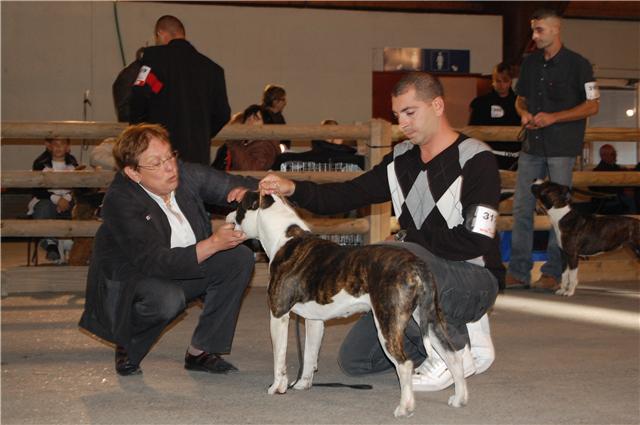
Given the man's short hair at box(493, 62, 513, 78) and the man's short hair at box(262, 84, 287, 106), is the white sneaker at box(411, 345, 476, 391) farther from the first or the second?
the man's short hair at box(493, 62, 513, 78)

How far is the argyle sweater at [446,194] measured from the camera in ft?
12.5

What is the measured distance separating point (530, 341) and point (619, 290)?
110 inches

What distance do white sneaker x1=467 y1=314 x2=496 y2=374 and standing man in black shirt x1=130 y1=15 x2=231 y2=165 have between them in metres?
2.93

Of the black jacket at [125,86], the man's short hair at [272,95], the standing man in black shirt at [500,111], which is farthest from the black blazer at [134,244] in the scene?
the standing man in black shirt at [500,111]

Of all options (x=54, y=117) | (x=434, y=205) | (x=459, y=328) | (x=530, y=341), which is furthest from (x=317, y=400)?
(x=54, y=117)

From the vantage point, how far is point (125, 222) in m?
4.24

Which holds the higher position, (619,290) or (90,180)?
(90,180)

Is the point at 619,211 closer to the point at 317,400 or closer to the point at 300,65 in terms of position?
the point at 300,65

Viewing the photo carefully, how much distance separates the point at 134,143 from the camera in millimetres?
4234

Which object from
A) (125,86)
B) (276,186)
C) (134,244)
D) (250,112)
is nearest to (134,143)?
(134,244)

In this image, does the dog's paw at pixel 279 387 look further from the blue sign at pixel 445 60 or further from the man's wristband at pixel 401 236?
the blue sign at pixel 445 60

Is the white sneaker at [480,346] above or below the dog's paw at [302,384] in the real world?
above

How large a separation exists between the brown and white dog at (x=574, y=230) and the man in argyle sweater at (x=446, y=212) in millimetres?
3469

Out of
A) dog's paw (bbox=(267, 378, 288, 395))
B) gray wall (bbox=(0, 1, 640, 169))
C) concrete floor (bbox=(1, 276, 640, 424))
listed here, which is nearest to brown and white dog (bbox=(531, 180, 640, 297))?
concrete floor (bbox=(1, 276, 640, 424))
